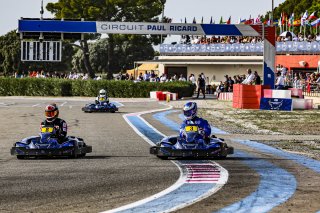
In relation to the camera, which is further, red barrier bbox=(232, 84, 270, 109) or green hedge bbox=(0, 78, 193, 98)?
green hedge bbox=(0, 78, 193, 98)

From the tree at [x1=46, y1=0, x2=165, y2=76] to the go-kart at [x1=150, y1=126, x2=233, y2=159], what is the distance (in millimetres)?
69110

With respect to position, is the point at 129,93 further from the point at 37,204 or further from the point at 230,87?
the point at 37,204

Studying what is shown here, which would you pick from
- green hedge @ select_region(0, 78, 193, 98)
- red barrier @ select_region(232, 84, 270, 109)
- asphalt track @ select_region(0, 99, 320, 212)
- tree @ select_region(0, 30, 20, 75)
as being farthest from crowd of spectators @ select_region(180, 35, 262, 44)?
asphalt track @ select_region(0, 99, 320, 212)

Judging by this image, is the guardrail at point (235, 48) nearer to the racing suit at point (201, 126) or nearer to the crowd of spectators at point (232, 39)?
the crowd of spectators at point (232, 39)

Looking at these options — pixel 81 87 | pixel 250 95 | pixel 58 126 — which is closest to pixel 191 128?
pixel 58 126

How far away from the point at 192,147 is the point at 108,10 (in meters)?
71.3

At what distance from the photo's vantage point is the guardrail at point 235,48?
63859mm

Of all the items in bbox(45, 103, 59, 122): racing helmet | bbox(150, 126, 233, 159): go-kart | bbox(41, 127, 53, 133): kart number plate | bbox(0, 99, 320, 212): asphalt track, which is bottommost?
bbox(0, 99, 320, 212): asphalt track

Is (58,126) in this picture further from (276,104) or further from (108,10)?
(108,10)

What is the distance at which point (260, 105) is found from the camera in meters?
37.3

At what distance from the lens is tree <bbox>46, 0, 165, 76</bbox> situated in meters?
83.8

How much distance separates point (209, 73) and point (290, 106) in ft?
133

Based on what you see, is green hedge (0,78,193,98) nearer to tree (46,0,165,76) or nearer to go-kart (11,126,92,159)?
tree (46,0,165,76)

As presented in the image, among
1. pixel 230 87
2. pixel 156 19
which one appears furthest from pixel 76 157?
pixel 156 19
